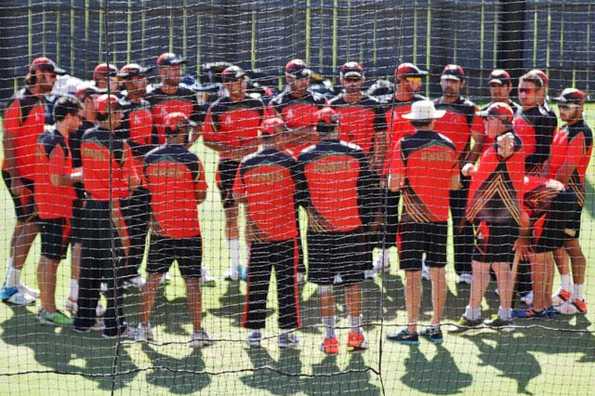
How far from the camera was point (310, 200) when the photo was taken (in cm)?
809

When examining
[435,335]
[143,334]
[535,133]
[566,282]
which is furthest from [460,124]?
[143,334]

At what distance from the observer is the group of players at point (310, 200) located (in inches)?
313

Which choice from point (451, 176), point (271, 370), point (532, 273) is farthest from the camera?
point (532, 273)

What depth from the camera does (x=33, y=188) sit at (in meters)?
8.89

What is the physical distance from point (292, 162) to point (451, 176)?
1200 millimetres

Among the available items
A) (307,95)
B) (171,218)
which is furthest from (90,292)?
(307,95)

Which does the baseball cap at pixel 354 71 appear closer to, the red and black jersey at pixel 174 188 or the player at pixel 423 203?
the player at pixel 423 203

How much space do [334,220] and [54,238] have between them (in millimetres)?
2169

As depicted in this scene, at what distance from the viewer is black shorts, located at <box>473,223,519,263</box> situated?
8289 millimetres

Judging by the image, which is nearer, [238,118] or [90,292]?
[90,292]

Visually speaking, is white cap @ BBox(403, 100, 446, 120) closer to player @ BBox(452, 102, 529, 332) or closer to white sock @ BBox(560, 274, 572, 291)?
player @ BBox(452, 102, 529, 332)

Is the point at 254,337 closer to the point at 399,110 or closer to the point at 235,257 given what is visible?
the point at 235,257

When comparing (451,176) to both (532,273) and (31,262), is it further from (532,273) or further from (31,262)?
(31,262)

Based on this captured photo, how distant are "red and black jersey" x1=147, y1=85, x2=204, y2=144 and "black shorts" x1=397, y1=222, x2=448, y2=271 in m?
2.39
